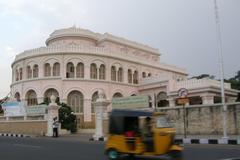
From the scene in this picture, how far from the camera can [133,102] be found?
2286cm

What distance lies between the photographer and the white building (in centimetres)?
4184

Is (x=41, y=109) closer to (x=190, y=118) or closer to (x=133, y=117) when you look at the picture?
(x=190, y=118)

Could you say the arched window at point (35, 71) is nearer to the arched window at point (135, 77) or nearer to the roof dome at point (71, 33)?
the roof dome at point (71, 33)

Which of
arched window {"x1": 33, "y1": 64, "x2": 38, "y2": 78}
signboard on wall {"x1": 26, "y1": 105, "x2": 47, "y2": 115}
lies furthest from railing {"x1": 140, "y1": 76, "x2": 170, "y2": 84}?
signboard on wall {"x1": 26, "y1": 105, "x2": 47, "y2": 115}

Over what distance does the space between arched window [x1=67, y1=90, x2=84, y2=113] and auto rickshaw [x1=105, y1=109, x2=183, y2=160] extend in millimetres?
32699

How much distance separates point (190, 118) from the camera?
69.4 ft

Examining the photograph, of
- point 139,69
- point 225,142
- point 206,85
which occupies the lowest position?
point 225,142

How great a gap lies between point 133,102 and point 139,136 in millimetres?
13568

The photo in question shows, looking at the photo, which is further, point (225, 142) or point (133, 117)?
point (225, 142)

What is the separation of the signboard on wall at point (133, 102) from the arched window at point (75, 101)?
62.1ft

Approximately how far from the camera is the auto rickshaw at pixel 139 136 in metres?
8.73

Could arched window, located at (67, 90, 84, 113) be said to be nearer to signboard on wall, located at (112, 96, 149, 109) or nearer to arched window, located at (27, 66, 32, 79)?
arched window, located at (27, 66, 32, 79)

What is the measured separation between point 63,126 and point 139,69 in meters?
20.8

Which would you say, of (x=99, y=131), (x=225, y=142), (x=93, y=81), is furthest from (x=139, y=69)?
(x=225, y=142)
